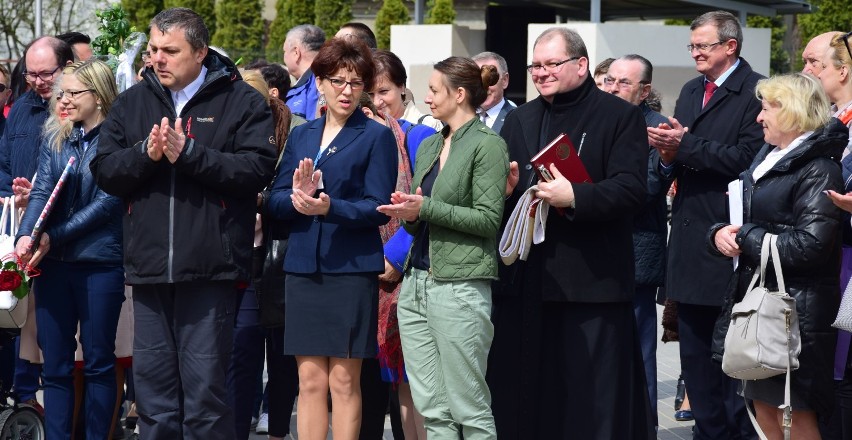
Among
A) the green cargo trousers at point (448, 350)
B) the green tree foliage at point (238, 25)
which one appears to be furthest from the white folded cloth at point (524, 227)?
the green tree foliage at point (238, 25)

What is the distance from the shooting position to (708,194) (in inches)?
257

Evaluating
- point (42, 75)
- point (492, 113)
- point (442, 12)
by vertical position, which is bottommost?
point (492, 113)

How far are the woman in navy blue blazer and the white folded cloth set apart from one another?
61cm

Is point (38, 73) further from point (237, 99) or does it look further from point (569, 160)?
point (569, 160)

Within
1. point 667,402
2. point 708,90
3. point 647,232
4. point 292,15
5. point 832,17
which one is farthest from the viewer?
point 292,15

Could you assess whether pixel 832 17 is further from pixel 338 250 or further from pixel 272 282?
pixel 338 250

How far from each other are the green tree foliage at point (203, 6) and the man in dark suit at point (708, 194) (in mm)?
27511

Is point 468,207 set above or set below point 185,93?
below

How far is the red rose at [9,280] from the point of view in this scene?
6055mm

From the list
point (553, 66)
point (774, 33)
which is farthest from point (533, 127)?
point (774, 33)

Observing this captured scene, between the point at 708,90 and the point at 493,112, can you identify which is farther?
the point at 493,112

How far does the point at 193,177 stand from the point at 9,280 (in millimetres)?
1256

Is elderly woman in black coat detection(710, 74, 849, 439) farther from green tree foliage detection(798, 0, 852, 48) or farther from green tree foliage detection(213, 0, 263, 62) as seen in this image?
green tree foliage detection(213, 0, 263, 62)

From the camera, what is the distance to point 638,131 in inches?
222
